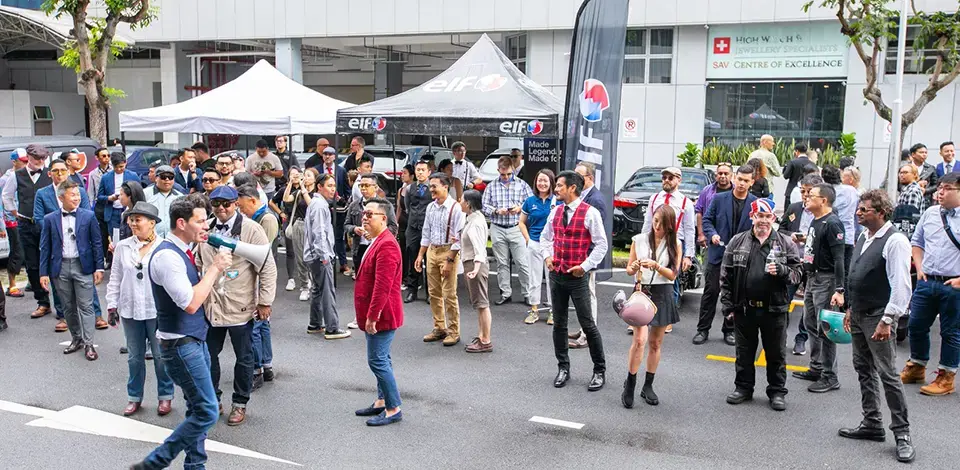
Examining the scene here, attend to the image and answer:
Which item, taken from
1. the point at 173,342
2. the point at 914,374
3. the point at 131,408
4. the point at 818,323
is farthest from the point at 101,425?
the point at 914,374

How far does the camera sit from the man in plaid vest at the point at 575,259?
292 inches

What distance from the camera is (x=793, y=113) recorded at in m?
22.0

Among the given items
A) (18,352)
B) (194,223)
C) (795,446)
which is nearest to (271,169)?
(18,352)

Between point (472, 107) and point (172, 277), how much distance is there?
7280 mm

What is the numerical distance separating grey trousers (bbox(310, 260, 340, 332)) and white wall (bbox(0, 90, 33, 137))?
2996 cm

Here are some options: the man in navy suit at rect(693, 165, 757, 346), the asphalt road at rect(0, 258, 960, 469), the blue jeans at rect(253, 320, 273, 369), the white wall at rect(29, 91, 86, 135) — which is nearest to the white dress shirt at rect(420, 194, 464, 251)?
the asphalt road at rect(0, 258, 960, 469)

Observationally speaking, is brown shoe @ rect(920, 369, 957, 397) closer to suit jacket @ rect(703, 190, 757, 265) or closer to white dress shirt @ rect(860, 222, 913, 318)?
white dress shirt @ rect(860, 222, 913, 318)

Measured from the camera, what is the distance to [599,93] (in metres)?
9.93

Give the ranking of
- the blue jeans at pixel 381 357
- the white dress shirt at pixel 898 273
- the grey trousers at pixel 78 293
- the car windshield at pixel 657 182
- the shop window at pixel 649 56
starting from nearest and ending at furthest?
the white dress shirt at pixel 898 273
the blue jeans at pixel 381 357
the grey trousers at pixel 78 293
the car windshield at pixel 657 182
the shop window at pixel 649 56

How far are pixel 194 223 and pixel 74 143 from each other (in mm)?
9846

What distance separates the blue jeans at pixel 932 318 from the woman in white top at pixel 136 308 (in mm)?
6536

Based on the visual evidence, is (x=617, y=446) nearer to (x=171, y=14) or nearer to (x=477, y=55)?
(x=477, y=55)

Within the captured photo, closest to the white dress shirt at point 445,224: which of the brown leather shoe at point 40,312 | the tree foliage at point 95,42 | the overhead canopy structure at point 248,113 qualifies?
the brown leather shoe at point 40,312

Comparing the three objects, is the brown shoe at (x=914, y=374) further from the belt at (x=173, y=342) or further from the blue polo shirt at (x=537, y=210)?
the belt at (x=173, y=342)
